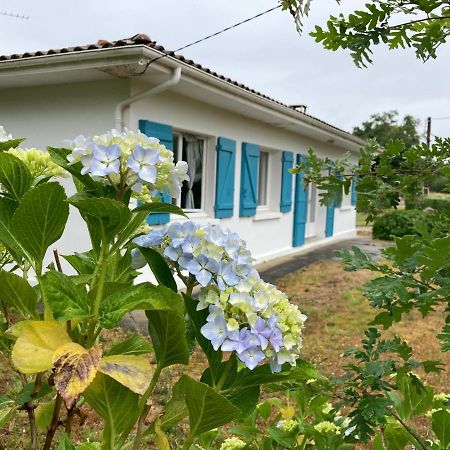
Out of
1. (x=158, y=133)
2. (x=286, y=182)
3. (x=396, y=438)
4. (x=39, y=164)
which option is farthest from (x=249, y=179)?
(x=39, y=164)

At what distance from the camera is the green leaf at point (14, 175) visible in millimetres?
875

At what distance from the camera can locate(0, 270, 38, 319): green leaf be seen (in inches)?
32.5

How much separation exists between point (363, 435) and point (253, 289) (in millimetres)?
536

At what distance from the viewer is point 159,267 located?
88 cm

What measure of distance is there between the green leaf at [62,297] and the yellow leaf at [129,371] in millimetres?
79

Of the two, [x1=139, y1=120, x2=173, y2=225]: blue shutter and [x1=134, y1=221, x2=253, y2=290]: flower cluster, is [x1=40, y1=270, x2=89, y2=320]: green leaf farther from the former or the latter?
[x1=139, y1=120, x2=173, y2=225]: blue shutter

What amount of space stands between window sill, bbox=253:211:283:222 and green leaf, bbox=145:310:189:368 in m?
8.26

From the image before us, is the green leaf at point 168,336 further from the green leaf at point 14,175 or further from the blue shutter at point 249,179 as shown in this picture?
the blue shutter at point 249,179

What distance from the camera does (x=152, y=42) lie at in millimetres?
4891

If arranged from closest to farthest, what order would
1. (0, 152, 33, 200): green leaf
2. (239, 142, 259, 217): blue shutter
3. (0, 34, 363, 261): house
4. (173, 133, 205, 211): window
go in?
1. (0, 152, 33, 200): green leaf
2. (0, 34, 363, 261): house
3. (173, 133, 205, 211): window
4. (239, 142, 259, 217): blue shutter

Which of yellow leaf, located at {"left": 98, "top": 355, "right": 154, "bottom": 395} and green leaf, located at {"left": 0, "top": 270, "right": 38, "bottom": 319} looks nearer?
yellow leaf, located at {"left": 98, "top": 355, "right": 154, "bottom": 395}

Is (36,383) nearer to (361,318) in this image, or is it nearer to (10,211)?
(10,211)

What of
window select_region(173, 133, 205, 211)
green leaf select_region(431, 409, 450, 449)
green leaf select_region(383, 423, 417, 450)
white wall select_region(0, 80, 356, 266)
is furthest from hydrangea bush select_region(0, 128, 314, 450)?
window select_region(173, 133, 205, 211)

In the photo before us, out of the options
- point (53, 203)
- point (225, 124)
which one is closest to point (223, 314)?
point (53, 203)
